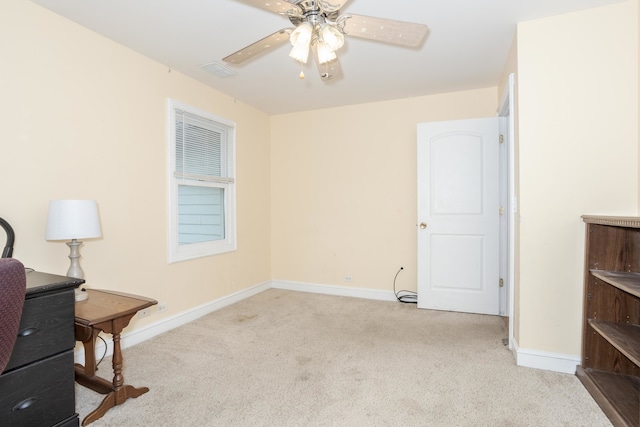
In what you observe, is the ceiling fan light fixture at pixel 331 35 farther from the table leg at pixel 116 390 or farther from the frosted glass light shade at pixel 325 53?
the table leg at pixel 116 390

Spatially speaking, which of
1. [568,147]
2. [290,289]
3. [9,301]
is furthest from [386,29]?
[290,289]

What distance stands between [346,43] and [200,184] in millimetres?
1931

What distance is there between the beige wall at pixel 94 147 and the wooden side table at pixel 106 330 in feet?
1.78

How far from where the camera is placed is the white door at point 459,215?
10.9ft

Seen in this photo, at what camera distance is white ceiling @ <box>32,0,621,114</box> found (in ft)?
6.94

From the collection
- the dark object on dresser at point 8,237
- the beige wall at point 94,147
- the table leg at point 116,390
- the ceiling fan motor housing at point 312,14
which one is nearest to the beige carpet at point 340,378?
the table leg at point 116,390

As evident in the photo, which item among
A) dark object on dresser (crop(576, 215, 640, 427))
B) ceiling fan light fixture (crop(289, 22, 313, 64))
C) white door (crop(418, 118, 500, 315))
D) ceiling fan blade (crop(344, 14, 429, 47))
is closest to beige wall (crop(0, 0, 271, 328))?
ceiling fan light fixture (crop(289, 22, 313, 64))

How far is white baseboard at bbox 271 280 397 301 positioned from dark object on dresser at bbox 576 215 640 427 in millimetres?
2031

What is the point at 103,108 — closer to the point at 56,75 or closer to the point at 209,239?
the point at 56,75

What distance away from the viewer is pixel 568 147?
215 centimetres

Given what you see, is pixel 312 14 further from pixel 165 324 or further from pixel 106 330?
pixel 165 324

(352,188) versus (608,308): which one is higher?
(352,188)

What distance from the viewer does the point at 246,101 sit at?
396 centimetres

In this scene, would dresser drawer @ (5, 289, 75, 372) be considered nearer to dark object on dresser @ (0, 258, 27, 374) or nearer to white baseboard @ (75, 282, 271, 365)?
dark object on dresser @ (0, 258, 27, 374)
